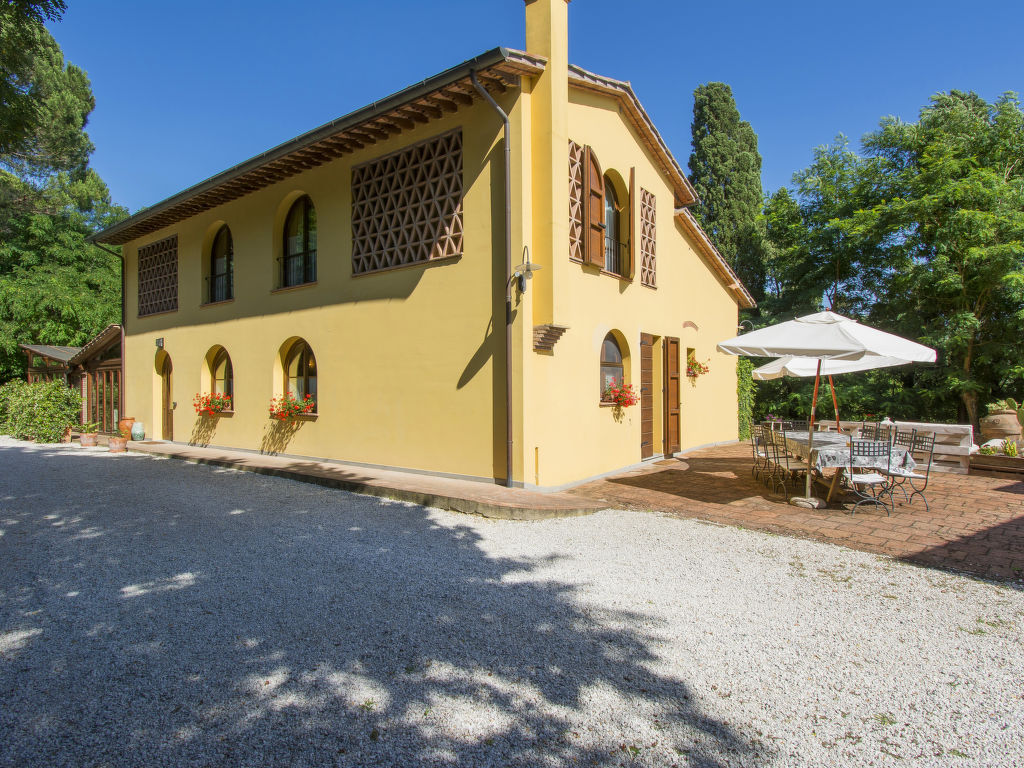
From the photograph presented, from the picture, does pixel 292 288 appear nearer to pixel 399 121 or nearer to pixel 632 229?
pixel 399 121

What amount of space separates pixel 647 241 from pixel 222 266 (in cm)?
969

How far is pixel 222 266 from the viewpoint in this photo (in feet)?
41.4

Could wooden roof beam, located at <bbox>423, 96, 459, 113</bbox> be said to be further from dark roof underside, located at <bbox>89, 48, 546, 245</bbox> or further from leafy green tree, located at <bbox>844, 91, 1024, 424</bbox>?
leafy green tree, located at <bbox>844, 91, 1024, 424</bbox>

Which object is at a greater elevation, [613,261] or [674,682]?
[613,261]

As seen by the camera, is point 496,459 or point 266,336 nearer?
point 496,459

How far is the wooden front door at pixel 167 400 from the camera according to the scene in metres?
13.9

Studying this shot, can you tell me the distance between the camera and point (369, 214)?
8.95m

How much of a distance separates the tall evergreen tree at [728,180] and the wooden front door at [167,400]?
1961cm

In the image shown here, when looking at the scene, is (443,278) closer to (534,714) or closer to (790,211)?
(534,714)

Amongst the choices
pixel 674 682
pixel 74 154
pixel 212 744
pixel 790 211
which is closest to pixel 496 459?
pixel 674 682

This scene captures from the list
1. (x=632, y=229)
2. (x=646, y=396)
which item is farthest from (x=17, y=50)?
(x=646, y=396)

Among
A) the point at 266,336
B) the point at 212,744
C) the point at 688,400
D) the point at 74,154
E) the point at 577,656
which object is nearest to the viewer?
the point at 212,744

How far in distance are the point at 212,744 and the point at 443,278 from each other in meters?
6.48

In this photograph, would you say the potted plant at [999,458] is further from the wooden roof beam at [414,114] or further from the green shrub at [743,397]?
the wooden roof beam at [414,114]
